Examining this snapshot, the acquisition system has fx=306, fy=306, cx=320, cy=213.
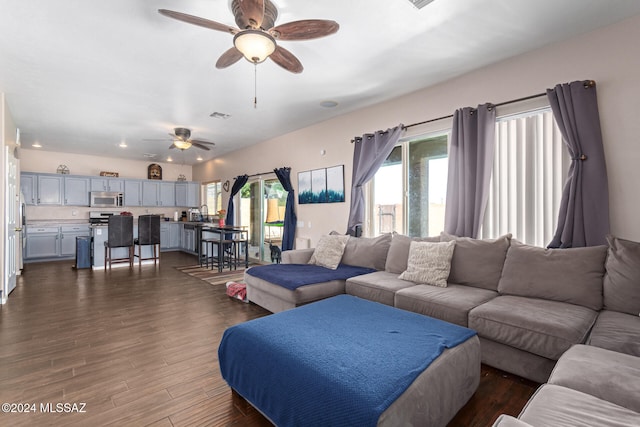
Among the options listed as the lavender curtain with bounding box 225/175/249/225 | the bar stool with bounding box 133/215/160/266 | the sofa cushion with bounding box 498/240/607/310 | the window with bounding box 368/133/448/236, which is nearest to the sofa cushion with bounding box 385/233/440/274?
the window with bounding box 368/133/448/236

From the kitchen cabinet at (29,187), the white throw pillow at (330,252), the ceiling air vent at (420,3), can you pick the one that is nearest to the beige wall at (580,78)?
the white throw pillow at (330,252)

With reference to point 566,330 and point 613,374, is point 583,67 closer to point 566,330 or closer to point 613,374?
point 566,330

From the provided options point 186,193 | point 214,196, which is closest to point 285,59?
point 214,196

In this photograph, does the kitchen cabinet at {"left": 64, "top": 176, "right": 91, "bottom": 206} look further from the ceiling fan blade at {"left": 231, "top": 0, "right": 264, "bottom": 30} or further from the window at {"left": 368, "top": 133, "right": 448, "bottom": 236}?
the ceiling fan blade at {"left": 231, "top": 0, "right": 264, "bottom": 30}

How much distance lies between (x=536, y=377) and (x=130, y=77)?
190 inches

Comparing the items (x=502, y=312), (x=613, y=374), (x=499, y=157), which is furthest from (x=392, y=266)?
(x=613, y=374)

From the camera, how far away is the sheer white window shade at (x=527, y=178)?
9.76 feet

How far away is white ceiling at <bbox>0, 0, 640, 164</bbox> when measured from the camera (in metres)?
2.40

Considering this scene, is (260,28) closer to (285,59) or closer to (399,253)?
(285,59)

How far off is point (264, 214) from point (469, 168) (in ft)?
15.8

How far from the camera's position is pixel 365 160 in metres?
4.44

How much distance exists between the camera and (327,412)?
1337 millimetres

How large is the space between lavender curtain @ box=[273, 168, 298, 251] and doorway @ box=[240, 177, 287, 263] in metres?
0.49

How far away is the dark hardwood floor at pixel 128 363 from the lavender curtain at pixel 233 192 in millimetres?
3428
